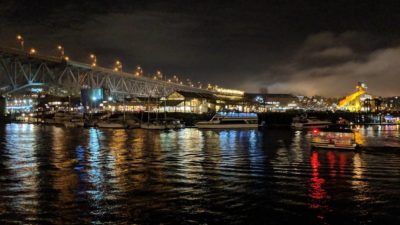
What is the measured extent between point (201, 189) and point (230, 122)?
187ft

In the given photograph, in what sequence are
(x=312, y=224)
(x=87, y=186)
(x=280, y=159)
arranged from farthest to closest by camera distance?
(x=280, y=159)
(x=87, y=186)
(x=312, y=224)

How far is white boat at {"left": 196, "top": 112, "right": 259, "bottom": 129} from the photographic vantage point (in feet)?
241

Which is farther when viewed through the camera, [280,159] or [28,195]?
[280,159]

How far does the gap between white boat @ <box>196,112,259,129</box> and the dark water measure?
4248cm

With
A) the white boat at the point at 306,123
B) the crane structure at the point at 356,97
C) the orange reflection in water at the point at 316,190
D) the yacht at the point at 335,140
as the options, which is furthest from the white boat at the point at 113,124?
the crane structure at the point at 356,97

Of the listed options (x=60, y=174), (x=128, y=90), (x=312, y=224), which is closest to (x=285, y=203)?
(x=312, y=224)

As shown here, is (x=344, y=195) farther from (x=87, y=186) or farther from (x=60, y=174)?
(x=60, y=174)

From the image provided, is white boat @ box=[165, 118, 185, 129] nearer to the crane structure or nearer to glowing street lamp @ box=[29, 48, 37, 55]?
glowing street lamp @ box=[29, 48, 37, 55]

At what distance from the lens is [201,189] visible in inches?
728

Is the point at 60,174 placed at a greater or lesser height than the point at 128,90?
lesser

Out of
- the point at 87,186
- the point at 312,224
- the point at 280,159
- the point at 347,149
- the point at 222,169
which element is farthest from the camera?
the point at 347,149

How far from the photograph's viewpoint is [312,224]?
13.5m

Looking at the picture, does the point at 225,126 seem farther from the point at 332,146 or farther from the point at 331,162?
the point at 331,162

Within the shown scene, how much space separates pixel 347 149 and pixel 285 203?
65.0ft
